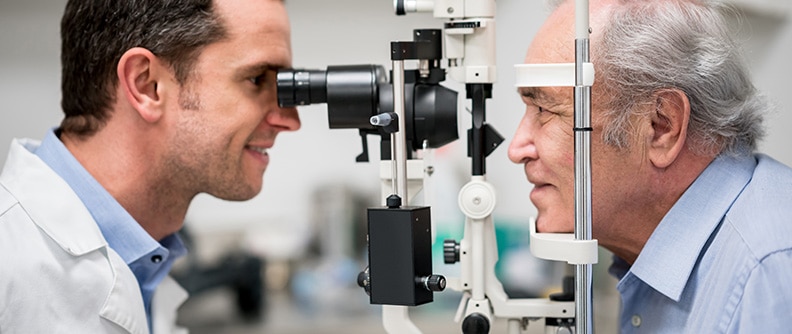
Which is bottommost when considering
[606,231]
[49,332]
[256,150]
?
[49,332]

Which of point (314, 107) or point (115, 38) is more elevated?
point (115, 38)

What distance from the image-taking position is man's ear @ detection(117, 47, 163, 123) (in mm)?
1607

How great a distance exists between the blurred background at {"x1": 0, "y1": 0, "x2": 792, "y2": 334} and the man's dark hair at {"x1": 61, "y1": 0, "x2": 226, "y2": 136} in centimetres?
81

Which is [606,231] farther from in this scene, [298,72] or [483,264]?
[298,72]

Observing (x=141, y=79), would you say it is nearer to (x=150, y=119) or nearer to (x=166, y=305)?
(x=150, y=119)

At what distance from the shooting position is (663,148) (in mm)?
1370

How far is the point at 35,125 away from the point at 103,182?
0.95 metres

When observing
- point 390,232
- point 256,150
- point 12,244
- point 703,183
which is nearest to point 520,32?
point 256,150

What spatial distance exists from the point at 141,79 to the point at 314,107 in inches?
35.8

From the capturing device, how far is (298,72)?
157cm

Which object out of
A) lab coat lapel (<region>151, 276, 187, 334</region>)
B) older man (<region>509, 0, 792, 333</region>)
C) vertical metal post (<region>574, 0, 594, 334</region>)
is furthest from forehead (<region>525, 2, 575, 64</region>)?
lab coat lapel (<region>151, 276, 187, 334</region>)

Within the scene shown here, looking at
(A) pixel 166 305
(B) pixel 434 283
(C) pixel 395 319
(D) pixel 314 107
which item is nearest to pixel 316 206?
(D) pixel 314 107

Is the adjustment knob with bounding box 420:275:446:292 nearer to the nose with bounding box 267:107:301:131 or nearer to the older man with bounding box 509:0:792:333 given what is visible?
the older man with bounding box 509:0:792:333

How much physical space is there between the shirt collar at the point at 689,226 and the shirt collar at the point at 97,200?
877 millimetres
